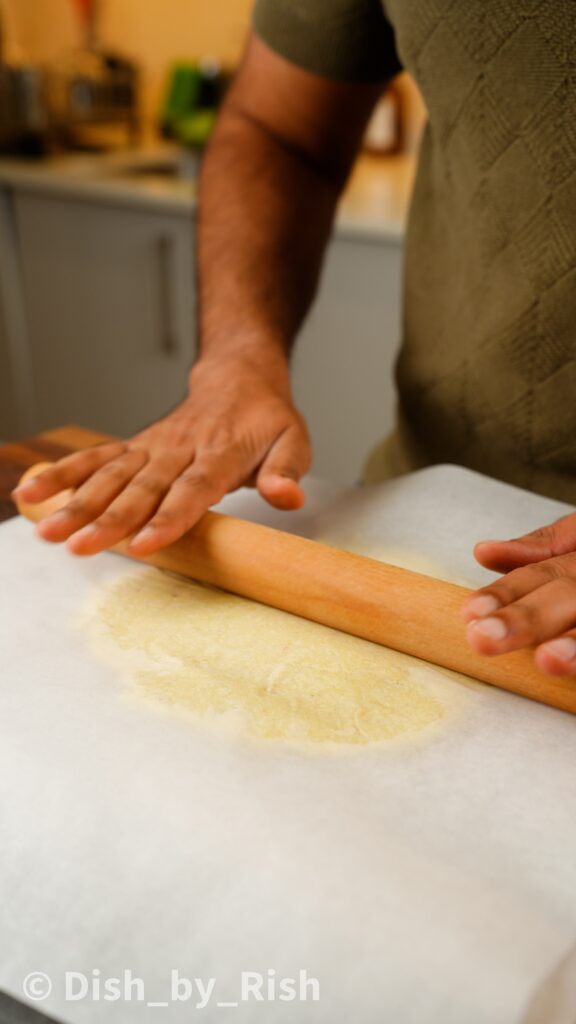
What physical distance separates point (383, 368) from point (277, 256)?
2.96 ft

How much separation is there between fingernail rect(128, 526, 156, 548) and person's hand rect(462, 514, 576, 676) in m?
0.22

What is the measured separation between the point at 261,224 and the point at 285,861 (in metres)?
0.78

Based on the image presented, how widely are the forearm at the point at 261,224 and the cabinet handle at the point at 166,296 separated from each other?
3.21 ft

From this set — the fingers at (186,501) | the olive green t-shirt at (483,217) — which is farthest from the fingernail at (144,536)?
the olive green t-shirt at (483,217)

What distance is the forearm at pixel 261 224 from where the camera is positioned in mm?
997

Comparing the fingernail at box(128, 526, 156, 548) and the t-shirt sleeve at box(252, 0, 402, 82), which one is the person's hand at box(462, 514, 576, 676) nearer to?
the fingernail at box(128, 526, 156, 548)

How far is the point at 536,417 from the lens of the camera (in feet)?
2.72

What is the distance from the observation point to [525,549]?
0.58 m

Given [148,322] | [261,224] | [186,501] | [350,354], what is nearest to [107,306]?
[148,322]

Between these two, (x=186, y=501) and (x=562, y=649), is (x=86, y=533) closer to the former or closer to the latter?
(x=186, y=501)

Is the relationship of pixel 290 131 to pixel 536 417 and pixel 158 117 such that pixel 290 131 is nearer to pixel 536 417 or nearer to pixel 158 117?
pixel 536 417

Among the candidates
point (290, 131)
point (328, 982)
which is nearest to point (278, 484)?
point (328, 982)

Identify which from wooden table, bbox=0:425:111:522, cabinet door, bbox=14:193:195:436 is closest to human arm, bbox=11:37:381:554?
wooden table, bbox=0:425:111:522

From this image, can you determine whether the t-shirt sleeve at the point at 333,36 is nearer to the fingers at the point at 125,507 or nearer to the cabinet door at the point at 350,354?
the fingers at the point at 125,507
